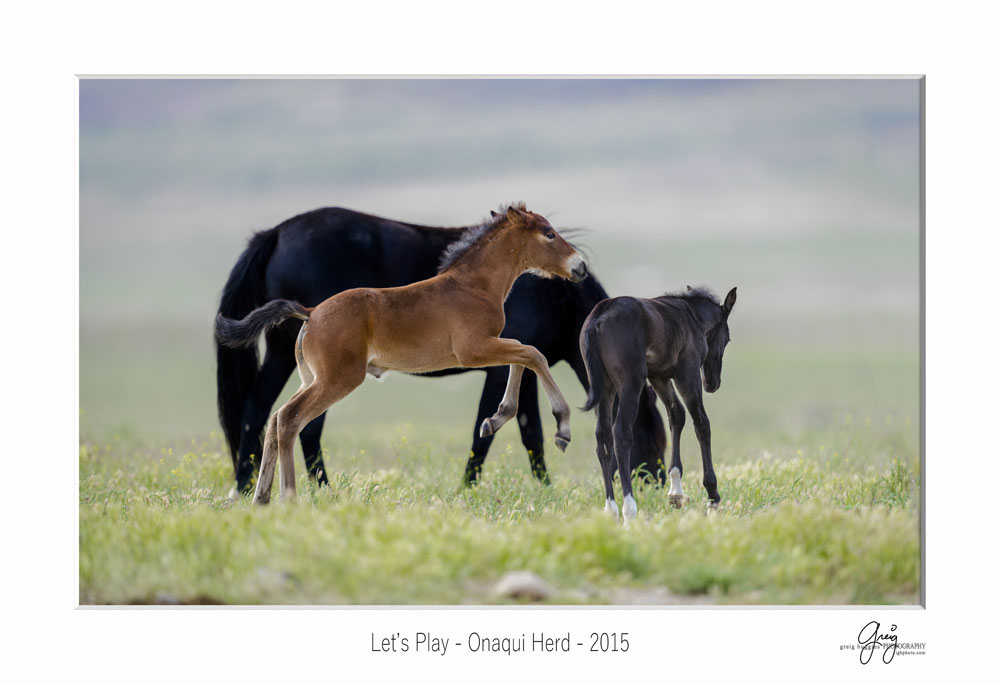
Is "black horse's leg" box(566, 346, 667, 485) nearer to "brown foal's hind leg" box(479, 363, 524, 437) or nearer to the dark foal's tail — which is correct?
"brown foal's hind leg" box(479, 363, 524, 437)

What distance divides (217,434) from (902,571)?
5.68 m

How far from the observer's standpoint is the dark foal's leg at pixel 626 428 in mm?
5750

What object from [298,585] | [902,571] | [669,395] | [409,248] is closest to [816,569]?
[902,571]

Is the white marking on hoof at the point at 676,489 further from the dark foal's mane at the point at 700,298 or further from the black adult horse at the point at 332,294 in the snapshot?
the dark foal's mane at the point at 700,298

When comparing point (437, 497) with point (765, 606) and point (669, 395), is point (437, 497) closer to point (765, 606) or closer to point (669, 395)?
point (669, 395)

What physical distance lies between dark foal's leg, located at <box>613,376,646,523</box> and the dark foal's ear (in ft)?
3.34

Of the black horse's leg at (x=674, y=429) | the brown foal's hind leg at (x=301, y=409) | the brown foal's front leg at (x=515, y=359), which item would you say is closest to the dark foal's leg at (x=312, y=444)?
the brown foal's hind leg at (x=301, y=409)

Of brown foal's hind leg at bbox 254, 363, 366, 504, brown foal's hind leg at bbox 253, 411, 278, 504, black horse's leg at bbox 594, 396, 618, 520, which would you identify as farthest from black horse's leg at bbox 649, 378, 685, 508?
Result: brown foal's hind leg at bbox 253, 411, 278, 504

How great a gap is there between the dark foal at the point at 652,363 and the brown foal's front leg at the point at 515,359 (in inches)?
8.5

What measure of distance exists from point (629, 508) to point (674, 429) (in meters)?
0.92

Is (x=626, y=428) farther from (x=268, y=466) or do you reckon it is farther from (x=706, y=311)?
(x=268, y=466)

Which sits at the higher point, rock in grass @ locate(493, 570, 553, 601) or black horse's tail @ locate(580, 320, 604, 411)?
black horse's tail @ locate(580, 320, 604, 411)

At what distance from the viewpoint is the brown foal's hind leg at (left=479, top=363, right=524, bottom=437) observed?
5.89m
